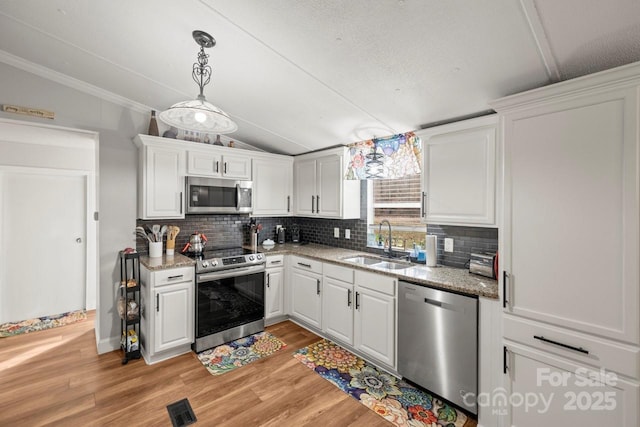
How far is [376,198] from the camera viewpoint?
3.51 meters

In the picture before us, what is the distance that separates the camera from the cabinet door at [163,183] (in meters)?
2.95

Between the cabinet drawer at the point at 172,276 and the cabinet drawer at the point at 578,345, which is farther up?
the cabinet drawer at the point at 172,276

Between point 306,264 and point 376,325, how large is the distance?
3.60ft

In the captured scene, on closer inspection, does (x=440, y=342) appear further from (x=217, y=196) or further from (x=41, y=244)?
(x=41, y=244)

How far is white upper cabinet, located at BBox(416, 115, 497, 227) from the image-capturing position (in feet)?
7.14

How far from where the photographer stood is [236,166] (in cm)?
354

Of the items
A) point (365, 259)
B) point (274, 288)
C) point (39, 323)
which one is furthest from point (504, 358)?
point (39, 323)

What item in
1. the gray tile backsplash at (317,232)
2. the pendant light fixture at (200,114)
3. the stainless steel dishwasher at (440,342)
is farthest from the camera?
the gray tile backsplash at (317,232)

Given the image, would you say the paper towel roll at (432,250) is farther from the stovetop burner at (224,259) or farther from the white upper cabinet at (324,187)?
the stovetop burner at (224,259)

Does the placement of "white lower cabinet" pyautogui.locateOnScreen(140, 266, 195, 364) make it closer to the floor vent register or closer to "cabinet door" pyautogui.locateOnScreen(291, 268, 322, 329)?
the floor vent register

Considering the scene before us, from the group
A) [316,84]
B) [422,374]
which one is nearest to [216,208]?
[316,84]

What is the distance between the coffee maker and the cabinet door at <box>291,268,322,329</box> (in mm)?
860

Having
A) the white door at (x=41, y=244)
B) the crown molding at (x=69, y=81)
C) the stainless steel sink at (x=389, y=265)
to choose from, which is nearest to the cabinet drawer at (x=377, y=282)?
the stainless steel sink at (x=389, y=265)

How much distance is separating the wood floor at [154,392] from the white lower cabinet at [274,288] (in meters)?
0.62
